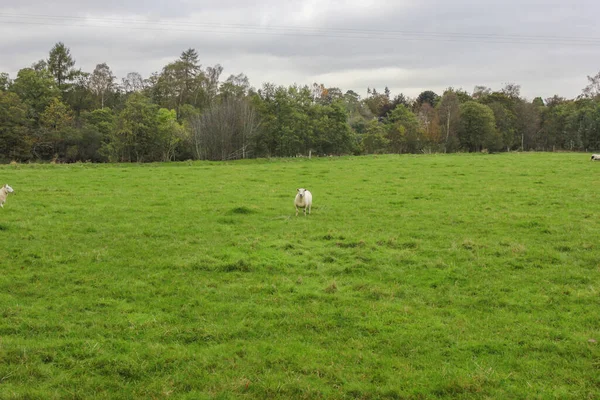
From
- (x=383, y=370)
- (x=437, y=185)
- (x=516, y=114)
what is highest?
(x=516, y=114)

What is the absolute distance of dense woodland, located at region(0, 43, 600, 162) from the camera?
188 feet

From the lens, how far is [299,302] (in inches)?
356

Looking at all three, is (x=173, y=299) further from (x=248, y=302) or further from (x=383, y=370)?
(x=383, y=370)

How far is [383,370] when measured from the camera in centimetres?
654

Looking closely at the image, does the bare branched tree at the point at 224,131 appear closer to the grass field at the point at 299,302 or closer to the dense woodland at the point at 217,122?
the dense woodland at the point at 217,122

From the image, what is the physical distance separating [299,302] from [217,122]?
54.2 metres

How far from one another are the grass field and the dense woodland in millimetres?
41267

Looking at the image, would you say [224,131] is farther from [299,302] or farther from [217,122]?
[299,302]

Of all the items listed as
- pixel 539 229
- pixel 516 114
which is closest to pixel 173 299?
pixel 539 229

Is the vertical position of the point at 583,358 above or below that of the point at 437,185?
below

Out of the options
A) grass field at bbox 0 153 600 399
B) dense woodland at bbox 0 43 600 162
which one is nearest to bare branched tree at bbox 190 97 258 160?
dense woodland at bbox 0 43 600 162

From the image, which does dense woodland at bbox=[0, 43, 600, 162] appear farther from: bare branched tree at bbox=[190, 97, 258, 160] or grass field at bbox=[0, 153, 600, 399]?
grass field at bbox=[0, 153, 600, 399]

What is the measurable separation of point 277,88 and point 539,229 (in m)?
55.7

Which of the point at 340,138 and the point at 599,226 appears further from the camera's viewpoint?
the point at 340,138
